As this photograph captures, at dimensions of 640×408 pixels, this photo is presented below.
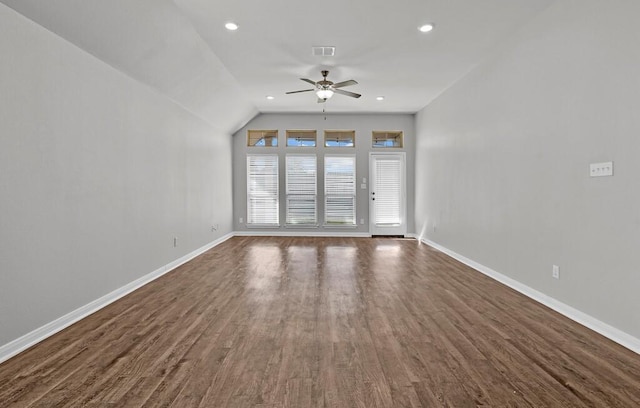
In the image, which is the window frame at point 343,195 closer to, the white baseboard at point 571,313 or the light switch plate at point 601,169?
the white baseboard at point 571,313

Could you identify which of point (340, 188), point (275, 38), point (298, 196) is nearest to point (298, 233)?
point (298, 196)

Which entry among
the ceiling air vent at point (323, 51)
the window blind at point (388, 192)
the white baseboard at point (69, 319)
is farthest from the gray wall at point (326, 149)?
the white baseboard at point (69, 319)

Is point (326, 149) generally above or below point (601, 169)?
above

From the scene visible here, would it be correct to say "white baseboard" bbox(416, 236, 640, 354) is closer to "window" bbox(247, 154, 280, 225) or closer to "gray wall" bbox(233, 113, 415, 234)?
"gray wall" bbox(233, 113, 415, 234)

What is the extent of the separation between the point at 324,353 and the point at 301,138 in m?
6.32

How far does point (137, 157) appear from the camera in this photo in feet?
12.7

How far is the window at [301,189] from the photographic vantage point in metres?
7.98

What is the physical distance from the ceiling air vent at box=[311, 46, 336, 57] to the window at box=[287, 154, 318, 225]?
3662 mm

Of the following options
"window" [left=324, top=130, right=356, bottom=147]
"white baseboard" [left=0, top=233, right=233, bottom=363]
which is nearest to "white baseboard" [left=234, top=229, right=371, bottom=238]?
"window" [left=324, top=130, right=356, bottom=147]

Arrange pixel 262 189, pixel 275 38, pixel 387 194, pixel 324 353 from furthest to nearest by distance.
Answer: pixel 262 189, pixel 387 194, pixel 275 38, pixel 324 353

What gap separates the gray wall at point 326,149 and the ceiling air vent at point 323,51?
11.4 ft

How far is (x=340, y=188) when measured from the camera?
7973 millimetres

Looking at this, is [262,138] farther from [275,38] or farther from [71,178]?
[71,178]

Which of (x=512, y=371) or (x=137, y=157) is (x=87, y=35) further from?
(x=512, y=371)
